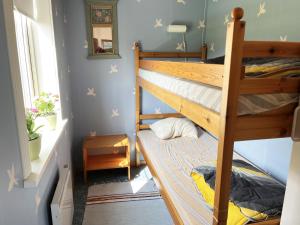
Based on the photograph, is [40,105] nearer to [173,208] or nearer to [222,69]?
[173,208]

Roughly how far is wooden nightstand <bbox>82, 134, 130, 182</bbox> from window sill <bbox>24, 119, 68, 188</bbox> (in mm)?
725

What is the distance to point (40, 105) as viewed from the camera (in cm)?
189

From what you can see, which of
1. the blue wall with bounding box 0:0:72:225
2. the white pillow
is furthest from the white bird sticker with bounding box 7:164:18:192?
the white pillow

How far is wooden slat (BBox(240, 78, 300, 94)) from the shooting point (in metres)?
1.00

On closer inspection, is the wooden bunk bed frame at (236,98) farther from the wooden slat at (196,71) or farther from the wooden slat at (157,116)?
the wooden slat at (157,116)

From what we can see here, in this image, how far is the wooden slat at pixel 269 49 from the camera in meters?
0.98

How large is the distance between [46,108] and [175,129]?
59.1 inches

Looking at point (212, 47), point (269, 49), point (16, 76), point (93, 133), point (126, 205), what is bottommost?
point (126, 205)

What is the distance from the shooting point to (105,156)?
122 inches

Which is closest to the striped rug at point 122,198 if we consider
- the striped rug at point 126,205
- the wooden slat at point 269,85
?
the striped rug at point 126,205

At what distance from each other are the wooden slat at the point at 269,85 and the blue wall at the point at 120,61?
2185 millimetres

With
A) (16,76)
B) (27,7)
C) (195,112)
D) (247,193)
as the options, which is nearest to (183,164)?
(247,193)

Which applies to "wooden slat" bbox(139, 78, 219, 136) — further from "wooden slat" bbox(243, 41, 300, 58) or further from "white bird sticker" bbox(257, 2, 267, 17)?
"white bird sticker" bbox(257, 2, 267, 17)

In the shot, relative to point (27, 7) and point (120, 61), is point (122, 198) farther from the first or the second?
point (27, 7)
